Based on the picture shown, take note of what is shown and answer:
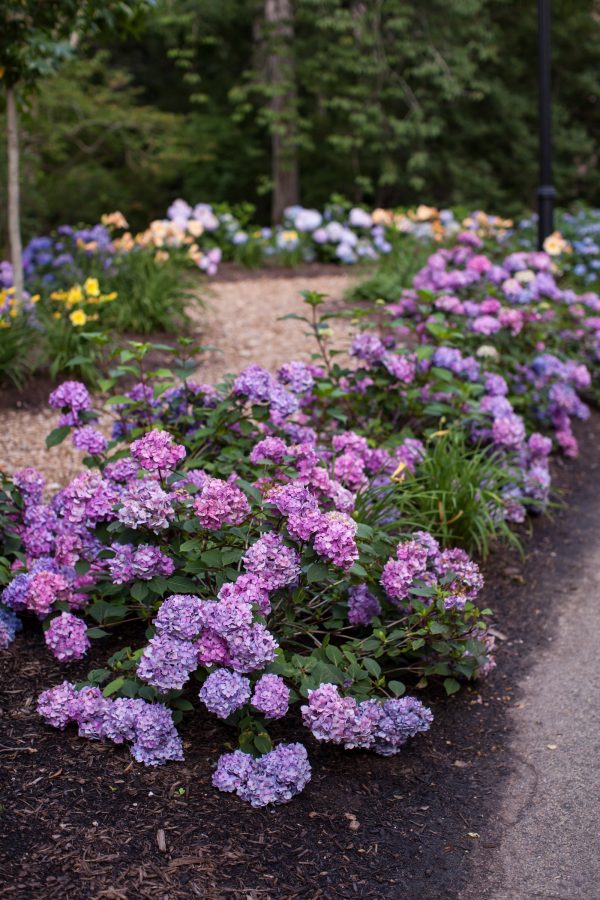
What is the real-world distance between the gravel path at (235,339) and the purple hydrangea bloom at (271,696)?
1.44 meters

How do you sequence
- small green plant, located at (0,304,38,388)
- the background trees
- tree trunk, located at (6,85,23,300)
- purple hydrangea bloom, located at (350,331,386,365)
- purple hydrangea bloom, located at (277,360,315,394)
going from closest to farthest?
purple hydrangea bloom, located at (277,360,315,394)
purple hydrangea bloom, located at (350,331,386,365)
small green plant, located at (0,304,38,388)
tree trunk, located at (6,85,23,300)
the background trees

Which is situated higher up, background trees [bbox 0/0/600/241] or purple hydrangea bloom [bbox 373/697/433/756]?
background trees [bbox 0/0/600/241]

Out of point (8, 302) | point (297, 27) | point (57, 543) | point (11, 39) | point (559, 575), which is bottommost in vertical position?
point (559, 575)

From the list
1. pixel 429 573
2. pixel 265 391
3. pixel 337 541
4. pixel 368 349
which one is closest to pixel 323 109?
pixel 368 349

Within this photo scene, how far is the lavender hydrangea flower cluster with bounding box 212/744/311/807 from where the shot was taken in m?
2.35

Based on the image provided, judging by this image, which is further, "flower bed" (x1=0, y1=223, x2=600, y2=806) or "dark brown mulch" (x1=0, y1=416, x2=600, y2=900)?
"flower bed" (x1=0, y1=223, x2=600, y2=806)

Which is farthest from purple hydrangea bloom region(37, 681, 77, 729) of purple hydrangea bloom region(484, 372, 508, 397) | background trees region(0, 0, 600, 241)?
background trees region(0, 0, 600, 241)

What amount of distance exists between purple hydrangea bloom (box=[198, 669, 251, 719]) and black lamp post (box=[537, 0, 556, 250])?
507cm

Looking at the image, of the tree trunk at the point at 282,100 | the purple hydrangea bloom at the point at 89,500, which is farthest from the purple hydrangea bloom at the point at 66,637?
the tree trunk at the point at 282,100

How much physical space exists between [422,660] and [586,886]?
820 mm

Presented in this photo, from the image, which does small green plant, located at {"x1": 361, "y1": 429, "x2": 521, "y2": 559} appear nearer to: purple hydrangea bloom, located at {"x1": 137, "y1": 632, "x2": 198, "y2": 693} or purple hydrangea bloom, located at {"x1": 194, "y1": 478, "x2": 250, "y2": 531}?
purple hydrangea bloom, located at {"x1": 194, "y1": 478, "x2": 250, "y2": 531}

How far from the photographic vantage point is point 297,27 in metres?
11.8

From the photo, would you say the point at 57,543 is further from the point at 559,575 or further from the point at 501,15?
the point at 501,15

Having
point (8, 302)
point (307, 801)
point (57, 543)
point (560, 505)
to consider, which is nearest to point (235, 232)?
point (8, 302)
